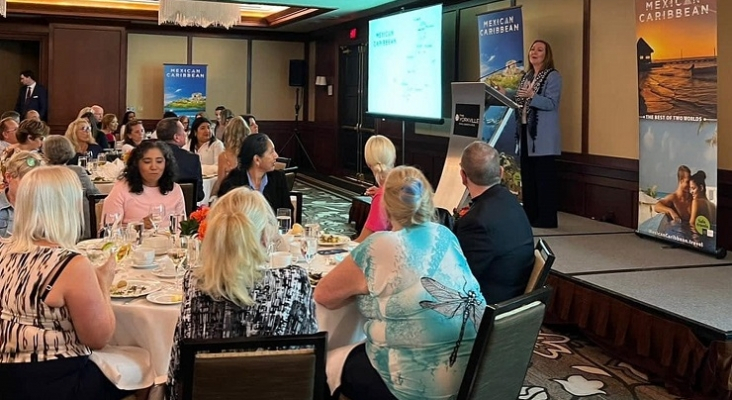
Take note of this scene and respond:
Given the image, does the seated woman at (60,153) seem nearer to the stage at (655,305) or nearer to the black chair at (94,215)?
the black chair at (94,215)

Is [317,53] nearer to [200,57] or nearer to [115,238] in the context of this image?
[200,57]

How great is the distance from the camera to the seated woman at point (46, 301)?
2.24 meters

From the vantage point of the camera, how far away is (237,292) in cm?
216

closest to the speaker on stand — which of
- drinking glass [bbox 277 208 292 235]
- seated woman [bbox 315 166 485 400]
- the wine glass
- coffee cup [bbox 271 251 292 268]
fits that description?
the wine glass

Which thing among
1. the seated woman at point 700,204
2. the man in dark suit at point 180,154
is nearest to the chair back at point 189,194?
the man in dark suit at point 180,154

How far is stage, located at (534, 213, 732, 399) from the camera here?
3639 millimetres

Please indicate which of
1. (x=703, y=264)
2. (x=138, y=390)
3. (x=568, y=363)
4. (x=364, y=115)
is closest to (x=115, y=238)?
(x=138, y=390)

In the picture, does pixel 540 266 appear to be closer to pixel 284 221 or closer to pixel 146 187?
pixel 284 221

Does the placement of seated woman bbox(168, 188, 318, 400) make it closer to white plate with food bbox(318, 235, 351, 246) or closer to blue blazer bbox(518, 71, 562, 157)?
white plate with food bbox(318, 235, 351, 246)

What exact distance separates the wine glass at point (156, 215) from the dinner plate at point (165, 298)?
105cm

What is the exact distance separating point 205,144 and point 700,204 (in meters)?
4.97

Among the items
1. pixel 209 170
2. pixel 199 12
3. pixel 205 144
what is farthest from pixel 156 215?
pixel 199 12

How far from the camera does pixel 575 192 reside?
282 inches

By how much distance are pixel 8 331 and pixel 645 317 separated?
312 centimetres
